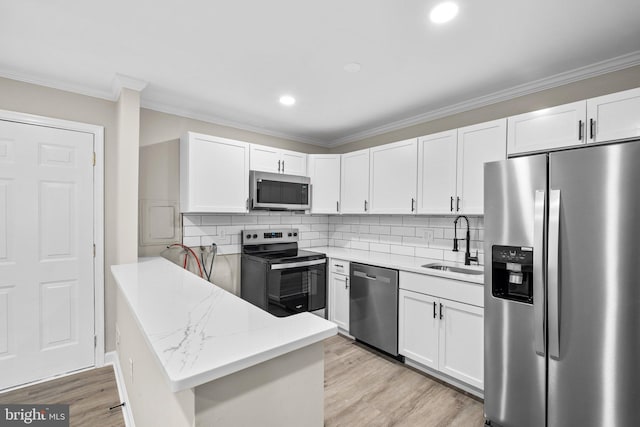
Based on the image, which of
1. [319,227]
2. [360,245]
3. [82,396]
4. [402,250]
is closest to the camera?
[82,396]

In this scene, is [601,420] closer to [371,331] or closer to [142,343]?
[371,331]

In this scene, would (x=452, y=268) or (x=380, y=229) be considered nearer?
(x=452, y=268)

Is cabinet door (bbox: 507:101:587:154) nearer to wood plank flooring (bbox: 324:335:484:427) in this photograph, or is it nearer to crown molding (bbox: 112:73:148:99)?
wood plank flooring (bbox: 324:335:484:427)

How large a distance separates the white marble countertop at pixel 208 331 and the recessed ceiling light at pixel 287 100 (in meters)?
1.86

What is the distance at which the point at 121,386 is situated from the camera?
7.55 feet

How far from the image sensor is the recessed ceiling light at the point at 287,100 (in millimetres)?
2791

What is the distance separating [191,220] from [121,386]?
1.53m

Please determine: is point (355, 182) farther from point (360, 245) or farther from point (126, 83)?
point (126, 83)

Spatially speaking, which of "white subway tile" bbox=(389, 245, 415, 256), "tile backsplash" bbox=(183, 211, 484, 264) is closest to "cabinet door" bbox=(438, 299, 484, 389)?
A: "tile backsplash" bbox=(183, 211, 484, 264)

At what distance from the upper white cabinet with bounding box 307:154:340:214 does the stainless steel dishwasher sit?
3.05 feet

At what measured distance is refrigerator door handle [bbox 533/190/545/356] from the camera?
1.65 m

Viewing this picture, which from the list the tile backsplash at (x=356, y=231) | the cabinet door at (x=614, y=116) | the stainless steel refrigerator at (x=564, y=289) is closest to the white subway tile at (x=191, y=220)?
the tile backsplash at (x=356, y=231)

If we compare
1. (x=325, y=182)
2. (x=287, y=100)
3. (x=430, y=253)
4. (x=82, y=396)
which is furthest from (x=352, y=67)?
(x=82, y=396)

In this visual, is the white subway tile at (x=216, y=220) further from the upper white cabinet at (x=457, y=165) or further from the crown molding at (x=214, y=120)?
the upper white cabinet at (x=457, y=165)
